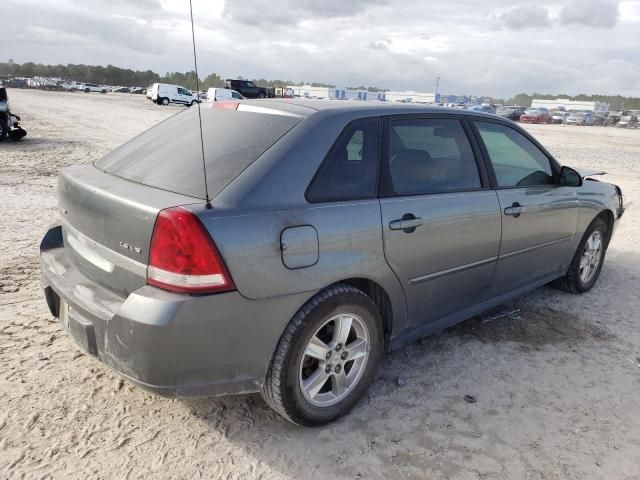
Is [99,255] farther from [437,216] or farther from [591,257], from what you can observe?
[591,257]

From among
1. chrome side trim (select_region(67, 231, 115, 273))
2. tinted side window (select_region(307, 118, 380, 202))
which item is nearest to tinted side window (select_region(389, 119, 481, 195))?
tinted side window (select_region(307, 118, 380, 202))

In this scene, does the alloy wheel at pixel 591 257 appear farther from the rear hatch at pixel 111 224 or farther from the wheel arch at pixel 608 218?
the rear hatch at pixel 111 224

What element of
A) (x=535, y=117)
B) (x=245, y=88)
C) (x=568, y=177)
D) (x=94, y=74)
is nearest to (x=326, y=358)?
(x=568, y=177)

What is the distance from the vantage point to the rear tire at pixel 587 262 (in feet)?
15.5

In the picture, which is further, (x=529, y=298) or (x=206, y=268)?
(x=529, y=298)

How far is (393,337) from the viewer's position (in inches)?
123

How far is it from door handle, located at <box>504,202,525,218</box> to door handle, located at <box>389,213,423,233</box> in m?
0.96

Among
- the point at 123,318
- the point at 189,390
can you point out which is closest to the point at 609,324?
the point at 189,390

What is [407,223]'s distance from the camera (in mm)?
2924

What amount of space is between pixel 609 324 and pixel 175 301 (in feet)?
12.0

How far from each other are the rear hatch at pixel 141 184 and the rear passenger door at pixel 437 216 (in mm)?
738

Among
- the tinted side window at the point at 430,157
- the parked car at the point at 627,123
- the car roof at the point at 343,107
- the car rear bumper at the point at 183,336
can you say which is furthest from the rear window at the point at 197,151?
the parked car at the point at 627,123

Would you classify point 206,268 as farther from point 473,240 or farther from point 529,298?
point 529,298

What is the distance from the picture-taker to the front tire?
2531 mm
